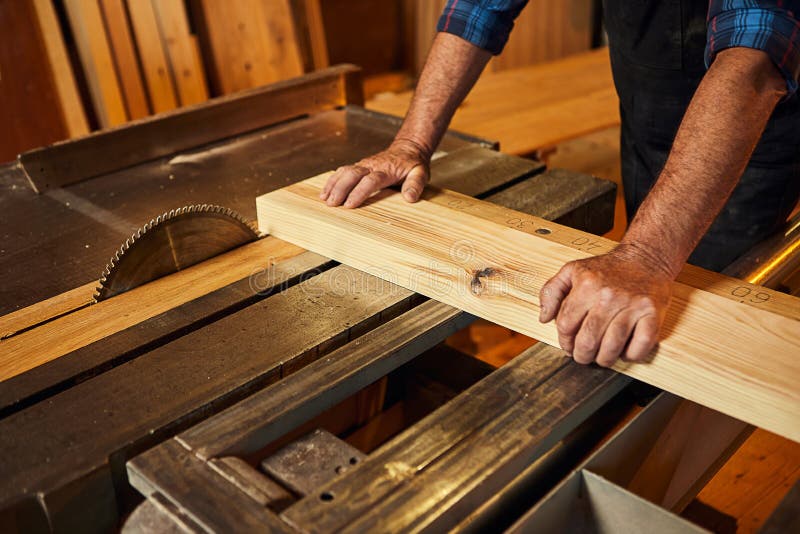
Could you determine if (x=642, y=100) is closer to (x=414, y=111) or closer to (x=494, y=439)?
(x=414, y=111)

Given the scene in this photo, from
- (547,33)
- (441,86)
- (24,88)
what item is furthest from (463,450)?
(547,33)

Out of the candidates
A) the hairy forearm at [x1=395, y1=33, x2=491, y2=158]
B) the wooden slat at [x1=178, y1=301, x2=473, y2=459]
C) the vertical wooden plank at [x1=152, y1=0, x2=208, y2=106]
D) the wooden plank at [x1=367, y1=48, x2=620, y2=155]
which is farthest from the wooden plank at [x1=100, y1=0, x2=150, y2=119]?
the wooden slat at [x1=178, y1=301, x2=473, y2=459]

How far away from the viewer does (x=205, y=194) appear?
188cm

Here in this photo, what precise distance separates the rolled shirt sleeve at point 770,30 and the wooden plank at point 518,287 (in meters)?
0.37

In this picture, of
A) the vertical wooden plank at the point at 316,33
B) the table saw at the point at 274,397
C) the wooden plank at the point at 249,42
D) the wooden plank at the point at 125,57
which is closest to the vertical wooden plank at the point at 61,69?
the wooden plank at the point at 125,57

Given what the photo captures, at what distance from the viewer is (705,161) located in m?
1.19

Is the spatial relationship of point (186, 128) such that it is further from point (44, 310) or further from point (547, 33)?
point (547, 33)

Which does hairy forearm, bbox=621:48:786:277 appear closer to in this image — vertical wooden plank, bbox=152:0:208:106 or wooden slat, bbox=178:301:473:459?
wooden slat, bbox=178:301:473:459

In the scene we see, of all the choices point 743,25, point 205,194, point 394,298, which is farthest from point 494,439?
point 205,194

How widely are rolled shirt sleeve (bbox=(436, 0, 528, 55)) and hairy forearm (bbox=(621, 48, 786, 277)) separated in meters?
0.63

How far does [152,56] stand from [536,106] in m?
1.74

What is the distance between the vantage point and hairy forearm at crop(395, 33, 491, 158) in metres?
1.75

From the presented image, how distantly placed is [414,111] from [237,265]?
1.91 feet

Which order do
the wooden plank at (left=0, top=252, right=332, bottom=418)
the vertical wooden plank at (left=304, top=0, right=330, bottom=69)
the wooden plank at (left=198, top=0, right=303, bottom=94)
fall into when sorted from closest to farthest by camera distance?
the wooden plank at (left=0, top=252, right=332, bottom=418), the wooden plank at (left=198, top=0, right=303, bottom=94), the vertical wooden plank at (left=304, top=0, right=330, bottom=69)
